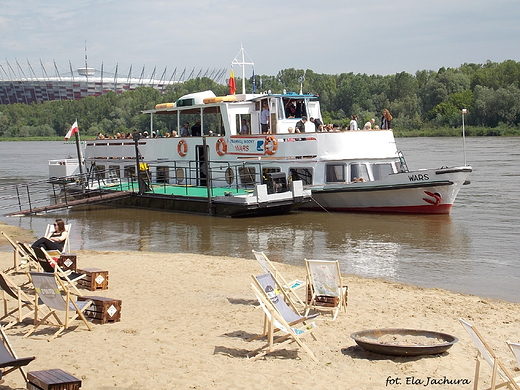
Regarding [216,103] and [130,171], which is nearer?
[216,103]

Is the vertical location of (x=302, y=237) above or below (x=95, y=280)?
below

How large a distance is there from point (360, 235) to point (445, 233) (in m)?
2.48

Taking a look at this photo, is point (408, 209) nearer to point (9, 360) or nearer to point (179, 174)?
point (179, 174)

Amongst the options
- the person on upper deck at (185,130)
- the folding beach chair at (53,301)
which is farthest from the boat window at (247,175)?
the folding beach chair at (53,301)

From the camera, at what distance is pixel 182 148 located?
84.7ft

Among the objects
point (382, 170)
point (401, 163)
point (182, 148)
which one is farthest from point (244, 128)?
point (401, 163)

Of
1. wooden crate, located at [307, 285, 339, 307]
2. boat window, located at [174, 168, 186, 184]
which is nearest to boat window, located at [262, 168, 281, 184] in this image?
boat window, located at [174, 168, 186, 184]

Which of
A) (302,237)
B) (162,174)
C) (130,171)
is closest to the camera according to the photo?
(302,237)

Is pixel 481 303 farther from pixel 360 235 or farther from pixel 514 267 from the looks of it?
pixel 360 235

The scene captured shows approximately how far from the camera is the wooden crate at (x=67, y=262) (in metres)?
12.1

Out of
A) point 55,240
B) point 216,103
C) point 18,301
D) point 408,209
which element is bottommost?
point 408,209

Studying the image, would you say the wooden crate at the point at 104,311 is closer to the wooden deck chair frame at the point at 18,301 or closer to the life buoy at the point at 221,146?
the wooden deck chair frame at the point at 18,301

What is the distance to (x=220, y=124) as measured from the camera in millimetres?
24500

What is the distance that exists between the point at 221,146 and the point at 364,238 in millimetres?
7697
